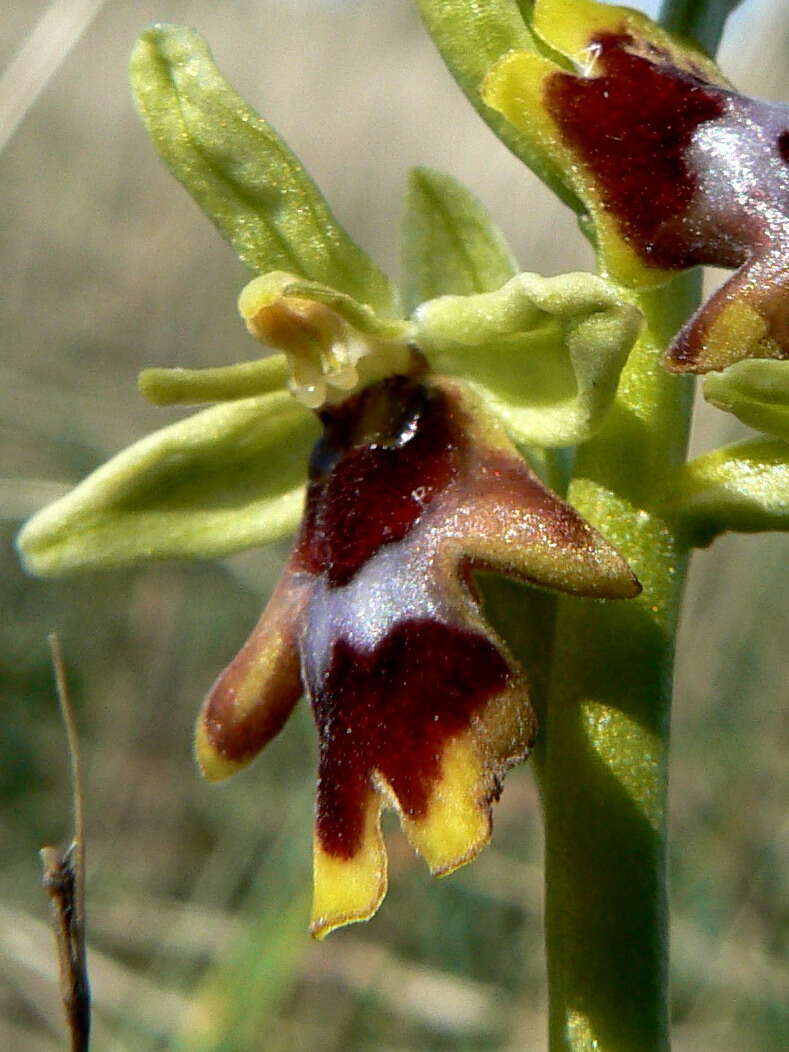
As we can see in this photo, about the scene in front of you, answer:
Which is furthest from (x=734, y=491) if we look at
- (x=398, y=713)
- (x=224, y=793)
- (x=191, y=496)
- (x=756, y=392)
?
(x=224, y=793)

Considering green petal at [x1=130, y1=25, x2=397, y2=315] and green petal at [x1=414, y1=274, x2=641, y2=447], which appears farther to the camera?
green petal at [x1=130, y1=25, x2=397, y2=315]

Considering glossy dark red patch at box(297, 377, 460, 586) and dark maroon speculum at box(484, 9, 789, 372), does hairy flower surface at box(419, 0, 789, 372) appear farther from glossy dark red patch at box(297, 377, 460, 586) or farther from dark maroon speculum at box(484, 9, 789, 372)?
glossy dark red patch at box(297, 377, 460, 586)

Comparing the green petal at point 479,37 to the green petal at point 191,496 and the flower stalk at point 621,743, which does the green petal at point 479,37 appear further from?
the green petal at point 191,496

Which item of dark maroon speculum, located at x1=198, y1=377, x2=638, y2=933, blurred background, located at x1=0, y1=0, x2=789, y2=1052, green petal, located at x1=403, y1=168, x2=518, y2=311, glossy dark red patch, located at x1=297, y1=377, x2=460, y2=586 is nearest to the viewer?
dark maroon speculum, located at x1=198, y1=377, x2=638, y2=933

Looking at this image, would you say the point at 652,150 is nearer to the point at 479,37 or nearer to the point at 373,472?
the point at 479,37

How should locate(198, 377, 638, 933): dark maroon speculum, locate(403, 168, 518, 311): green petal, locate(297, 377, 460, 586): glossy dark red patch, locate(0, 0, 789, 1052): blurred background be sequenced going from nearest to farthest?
locate(198, 377, 638, 933): dark maroon speculum → locate(297, 377, 460, 586): glossy dark red patch → locate(403, 168, 518, 311): green petal → locate(0, 0, 789, 1052): blurred background

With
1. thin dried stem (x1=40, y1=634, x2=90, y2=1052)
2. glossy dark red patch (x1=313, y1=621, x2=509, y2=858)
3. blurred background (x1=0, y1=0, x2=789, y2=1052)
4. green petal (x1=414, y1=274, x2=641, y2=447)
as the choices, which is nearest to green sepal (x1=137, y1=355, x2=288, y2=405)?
green petal (x1=414, y1=274, x2=641, y2=447)

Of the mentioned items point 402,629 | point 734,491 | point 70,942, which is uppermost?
point 734,491

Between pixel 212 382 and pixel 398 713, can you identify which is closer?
pixel 398 713
